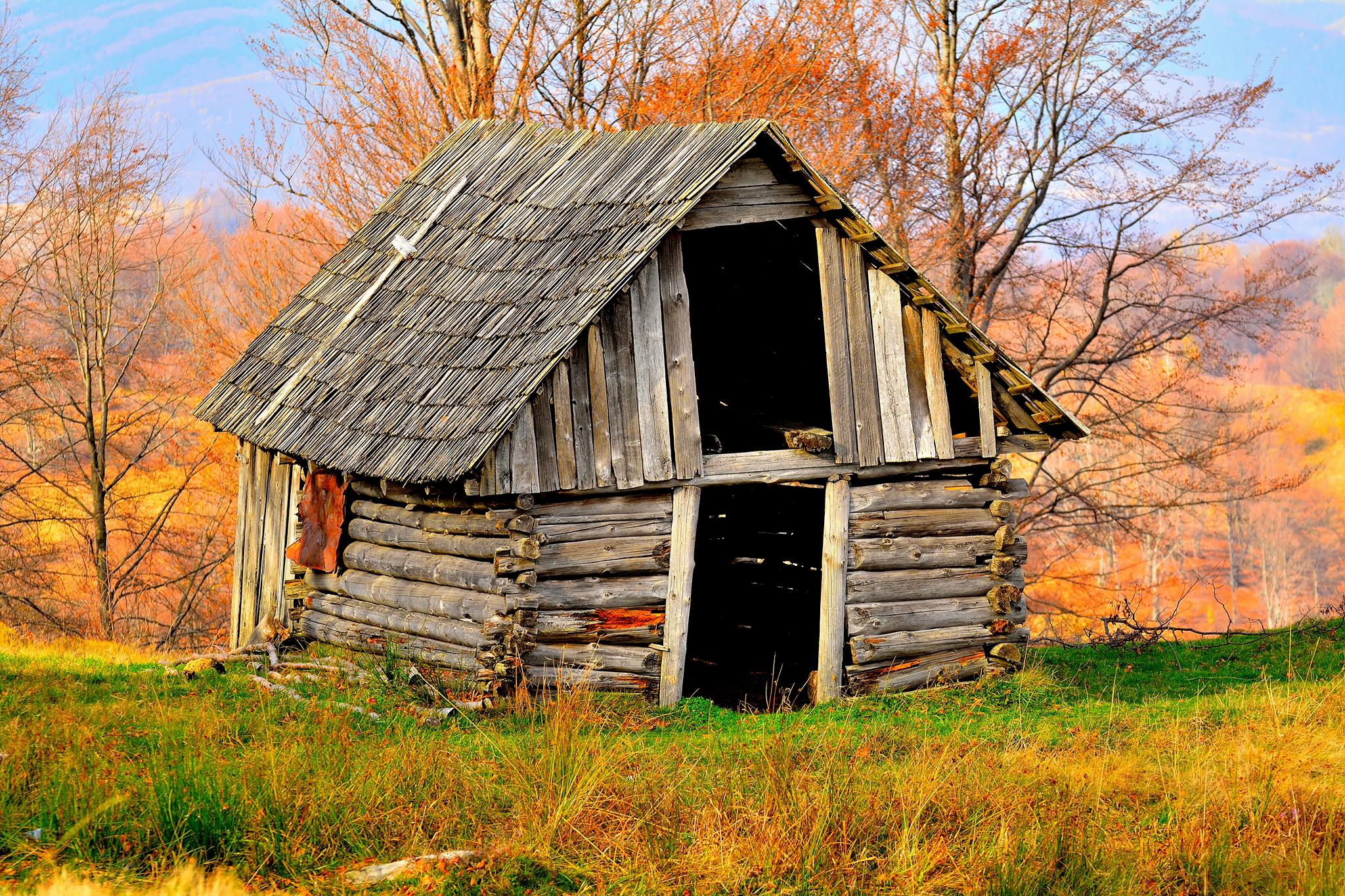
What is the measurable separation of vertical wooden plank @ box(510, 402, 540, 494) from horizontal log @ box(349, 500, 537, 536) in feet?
0.97

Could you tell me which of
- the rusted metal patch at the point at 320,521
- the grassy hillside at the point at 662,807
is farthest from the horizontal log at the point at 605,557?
the rusted metal patch at the point at 320,521

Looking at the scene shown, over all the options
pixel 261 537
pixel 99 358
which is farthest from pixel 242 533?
pixel 99 358

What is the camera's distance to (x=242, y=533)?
13.9m

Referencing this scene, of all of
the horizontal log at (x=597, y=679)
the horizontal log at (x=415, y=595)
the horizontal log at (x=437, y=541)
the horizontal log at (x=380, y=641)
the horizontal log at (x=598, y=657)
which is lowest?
the horizontal log at (x=597, y=679)

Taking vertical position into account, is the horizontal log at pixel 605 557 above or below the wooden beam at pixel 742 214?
below

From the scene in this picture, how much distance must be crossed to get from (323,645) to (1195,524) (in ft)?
157

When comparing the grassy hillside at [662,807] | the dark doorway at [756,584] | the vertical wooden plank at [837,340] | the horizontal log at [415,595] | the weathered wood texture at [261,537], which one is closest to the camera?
the grassy hillside at [662,807]

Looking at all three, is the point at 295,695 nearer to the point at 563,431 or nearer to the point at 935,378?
the point at 563,431

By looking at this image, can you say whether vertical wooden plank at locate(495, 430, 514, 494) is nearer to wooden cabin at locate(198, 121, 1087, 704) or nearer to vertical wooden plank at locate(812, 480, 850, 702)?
wooden cabin at locate(198, 121, 1087, 704)

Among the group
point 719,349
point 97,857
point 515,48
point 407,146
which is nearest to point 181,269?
point 407,146

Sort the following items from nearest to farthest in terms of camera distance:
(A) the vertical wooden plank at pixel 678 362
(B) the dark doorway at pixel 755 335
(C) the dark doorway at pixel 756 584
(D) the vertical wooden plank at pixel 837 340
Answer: (A) the vertical wooden plank at pixel 678 362 → (D) the vertical wooden plank at pixel 837 340 → (B) the dark doorway at pixel 755 335 → (C) the dark doorway at pixel 756 584

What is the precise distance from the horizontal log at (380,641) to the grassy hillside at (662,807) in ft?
6.72

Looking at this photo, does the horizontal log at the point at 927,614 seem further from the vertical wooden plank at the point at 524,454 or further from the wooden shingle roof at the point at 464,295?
the vertical wooden plank at the point at 524,454

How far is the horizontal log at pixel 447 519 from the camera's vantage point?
9.80 metres
